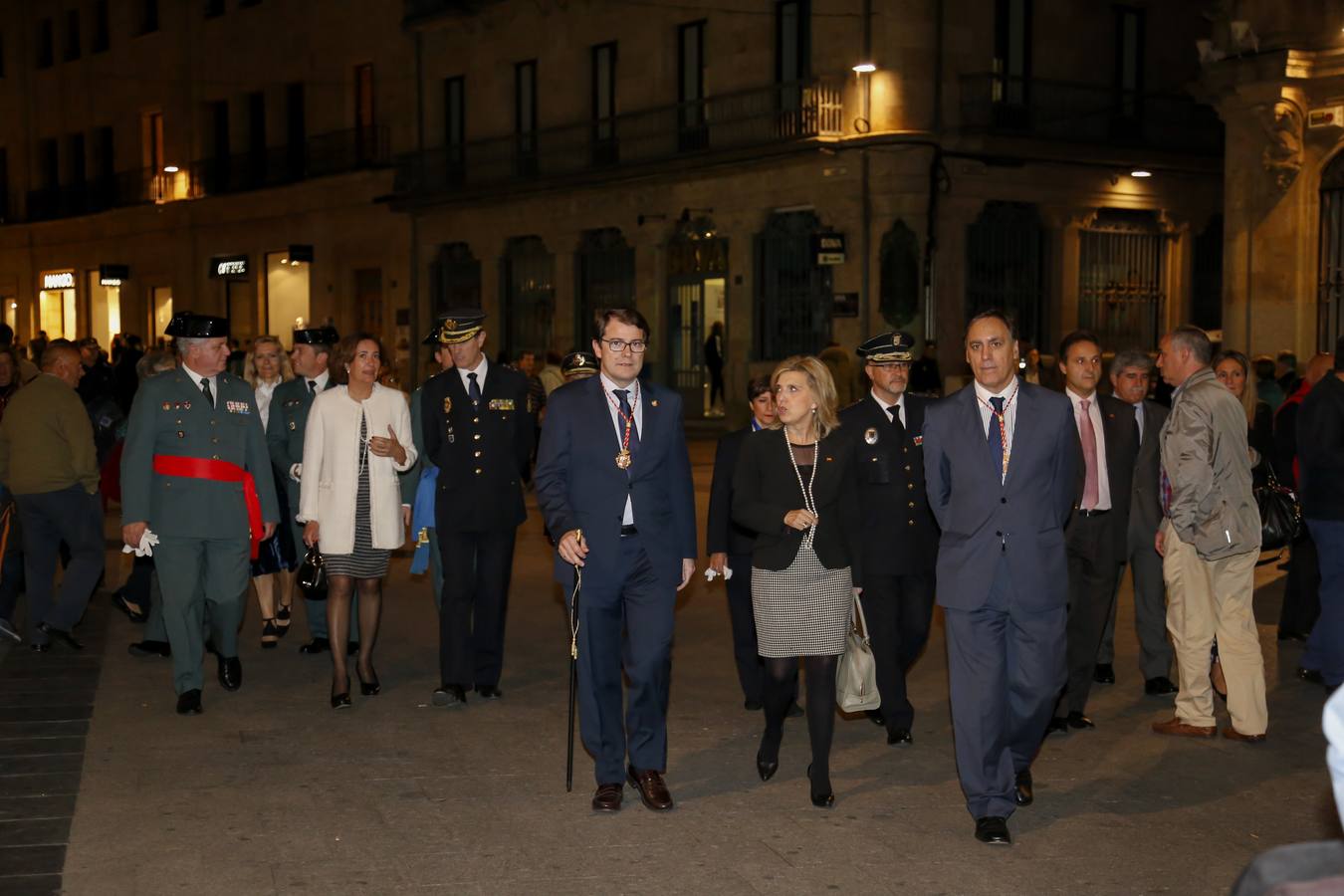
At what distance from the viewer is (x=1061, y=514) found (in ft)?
21.1

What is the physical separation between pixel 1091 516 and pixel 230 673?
4.70 metres

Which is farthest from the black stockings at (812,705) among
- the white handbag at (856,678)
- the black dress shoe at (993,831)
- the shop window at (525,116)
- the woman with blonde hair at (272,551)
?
the shop window at (525,116)

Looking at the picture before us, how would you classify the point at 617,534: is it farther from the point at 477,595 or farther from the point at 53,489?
the point at 53,489

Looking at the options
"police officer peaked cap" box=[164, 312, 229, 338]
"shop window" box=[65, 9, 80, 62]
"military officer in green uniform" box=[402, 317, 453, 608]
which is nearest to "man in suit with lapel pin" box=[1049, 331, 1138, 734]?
"military officer in green uniform" box=[402, 317, 453, 608]

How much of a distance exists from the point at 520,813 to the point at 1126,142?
89.2 ft

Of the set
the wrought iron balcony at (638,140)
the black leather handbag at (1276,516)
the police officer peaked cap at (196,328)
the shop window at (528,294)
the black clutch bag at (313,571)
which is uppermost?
the wrought iron balcony at (638,140)

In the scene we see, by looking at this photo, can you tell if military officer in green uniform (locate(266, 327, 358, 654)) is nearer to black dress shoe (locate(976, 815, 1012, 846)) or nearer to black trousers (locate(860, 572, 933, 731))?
black trousers (locate(860, 572, 933, 731))

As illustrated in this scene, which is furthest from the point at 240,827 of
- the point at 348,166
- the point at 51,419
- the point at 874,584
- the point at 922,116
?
the point at 348,166

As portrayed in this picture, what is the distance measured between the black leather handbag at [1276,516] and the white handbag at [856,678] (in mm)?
2760

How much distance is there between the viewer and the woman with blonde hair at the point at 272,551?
10383 mm

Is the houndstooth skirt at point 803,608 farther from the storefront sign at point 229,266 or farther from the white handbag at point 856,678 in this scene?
the storefront sign at point 229,266

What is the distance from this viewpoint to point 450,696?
8.59 m

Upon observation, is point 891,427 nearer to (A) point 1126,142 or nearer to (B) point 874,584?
(B) point 874,584

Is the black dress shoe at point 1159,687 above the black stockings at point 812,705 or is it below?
below
